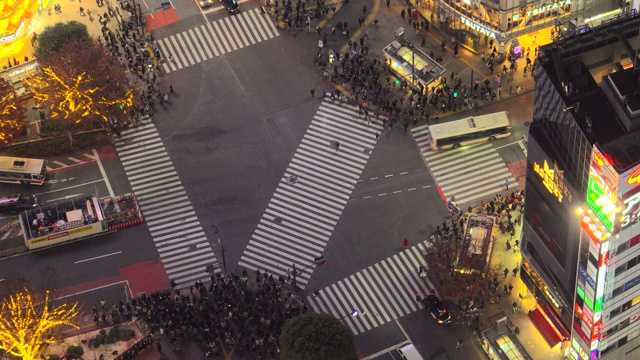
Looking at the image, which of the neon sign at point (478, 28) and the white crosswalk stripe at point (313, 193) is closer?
the white crosswalk stripe at point (313, 193)

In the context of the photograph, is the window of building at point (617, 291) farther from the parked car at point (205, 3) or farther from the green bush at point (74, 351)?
the parked car at point (205, 3)

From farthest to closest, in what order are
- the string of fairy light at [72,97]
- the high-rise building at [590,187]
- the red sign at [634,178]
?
the string of fairy light at [72,97] < the high-rise building at [590,187] < the red sign at [634,178]

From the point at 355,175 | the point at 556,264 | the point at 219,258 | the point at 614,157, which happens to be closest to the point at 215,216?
the point at 219,258

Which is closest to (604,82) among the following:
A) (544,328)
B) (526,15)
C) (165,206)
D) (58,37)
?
(544,328)

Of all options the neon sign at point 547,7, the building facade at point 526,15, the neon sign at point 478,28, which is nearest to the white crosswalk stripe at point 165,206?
the neon sign at point 478,28

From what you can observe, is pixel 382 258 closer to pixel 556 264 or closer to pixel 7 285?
pixel 556 264

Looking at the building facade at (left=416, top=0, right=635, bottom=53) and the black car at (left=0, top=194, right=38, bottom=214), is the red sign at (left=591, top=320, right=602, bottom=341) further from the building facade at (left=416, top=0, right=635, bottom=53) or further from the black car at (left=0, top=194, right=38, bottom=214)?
the black car at (left=0, top=194, right=38, bottom=214)

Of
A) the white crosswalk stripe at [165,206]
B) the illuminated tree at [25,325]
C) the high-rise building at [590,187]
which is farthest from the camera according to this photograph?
the white crosswalk stripe at [165,206]
